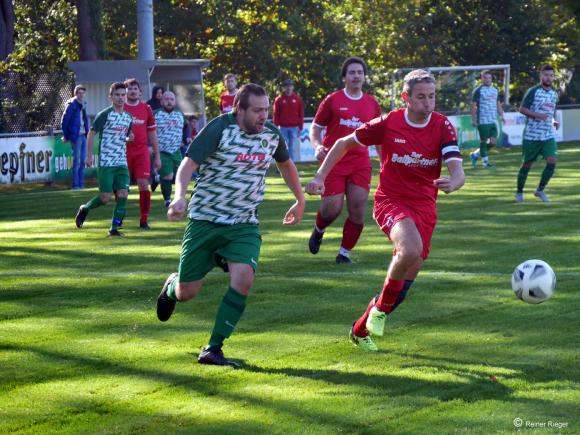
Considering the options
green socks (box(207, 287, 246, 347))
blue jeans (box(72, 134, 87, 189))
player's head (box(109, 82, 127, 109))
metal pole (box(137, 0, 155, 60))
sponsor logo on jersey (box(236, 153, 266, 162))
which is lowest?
blue jeans (box(72, 134, 87, 189))

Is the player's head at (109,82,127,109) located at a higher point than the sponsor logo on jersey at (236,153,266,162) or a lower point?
higher

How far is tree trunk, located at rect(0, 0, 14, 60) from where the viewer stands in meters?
34.3

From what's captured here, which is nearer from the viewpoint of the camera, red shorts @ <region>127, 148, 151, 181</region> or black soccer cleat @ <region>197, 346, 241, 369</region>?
black soccer cleat @ <region>197, 346, 241, 369</region>

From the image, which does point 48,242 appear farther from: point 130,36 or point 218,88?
point 218,88

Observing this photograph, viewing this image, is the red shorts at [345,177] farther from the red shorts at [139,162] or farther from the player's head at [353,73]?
the red shorts at [139,162]

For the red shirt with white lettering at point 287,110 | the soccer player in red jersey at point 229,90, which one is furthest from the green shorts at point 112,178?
the red shirt with white lettering at point 287,110

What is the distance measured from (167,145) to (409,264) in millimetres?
11536

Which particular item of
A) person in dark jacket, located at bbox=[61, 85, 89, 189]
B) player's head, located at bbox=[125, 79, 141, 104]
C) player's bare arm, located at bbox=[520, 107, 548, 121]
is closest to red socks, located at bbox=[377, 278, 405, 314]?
player's head, located at bbox=[125, 79, 141, 104]

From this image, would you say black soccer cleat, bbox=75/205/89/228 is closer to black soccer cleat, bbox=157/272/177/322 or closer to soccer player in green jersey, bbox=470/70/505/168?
black soccer cleat, bbox=157/272/177/322

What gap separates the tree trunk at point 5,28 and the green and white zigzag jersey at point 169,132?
16.5 metres

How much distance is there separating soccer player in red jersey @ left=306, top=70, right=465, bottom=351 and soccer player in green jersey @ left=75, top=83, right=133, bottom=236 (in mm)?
7943

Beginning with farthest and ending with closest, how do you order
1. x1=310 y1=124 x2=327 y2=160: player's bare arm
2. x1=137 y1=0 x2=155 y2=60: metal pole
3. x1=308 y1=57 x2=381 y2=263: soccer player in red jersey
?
x1=137 y1=0 x2=155 y2=60: metal pole < x1=308 y1=57 x2=381 y2=263: soccer player in red jersey < x1=310 y1=124 x2=327 y2=160: player's bare arm

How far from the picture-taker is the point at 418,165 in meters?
8.34

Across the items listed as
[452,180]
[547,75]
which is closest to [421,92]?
[452,180]
